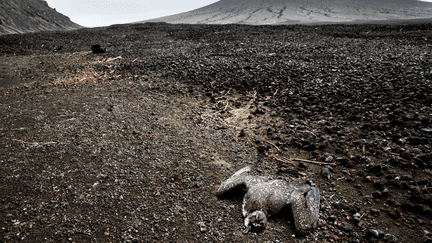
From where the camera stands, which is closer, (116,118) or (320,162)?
(320,162)

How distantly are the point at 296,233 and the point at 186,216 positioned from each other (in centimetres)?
125

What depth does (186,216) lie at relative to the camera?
8.04ft

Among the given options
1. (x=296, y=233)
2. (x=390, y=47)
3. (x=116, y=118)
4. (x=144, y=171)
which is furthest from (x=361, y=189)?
(x=390, y=47)

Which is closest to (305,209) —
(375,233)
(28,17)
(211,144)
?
(375,233)

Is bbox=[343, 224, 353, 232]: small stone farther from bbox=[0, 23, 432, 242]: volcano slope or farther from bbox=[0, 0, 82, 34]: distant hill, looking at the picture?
bbox=[0, 0, 82, 34]: distant hill

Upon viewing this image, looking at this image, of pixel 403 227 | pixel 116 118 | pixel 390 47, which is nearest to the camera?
pixel 403 227

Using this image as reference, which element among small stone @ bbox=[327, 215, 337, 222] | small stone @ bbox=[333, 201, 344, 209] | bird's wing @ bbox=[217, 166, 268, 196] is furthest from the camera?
bird's wing @ bbox=[217, 166, 268, 196]

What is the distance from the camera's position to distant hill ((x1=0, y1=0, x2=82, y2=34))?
27000mm

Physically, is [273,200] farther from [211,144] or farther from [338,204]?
[211,144]

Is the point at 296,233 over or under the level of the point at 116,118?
under

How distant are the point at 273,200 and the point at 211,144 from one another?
1629 mm

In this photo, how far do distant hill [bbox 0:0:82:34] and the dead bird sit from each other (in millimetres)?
32797

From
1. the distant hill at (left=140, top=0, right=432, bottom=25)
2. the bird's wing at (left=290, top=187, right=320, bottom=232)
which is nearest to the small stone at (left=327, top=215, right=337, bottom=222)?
the bird's wing at (left=290, top=187, right=320, bottom=232)

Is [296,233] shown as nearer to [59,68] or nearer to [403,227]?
[403,227]
